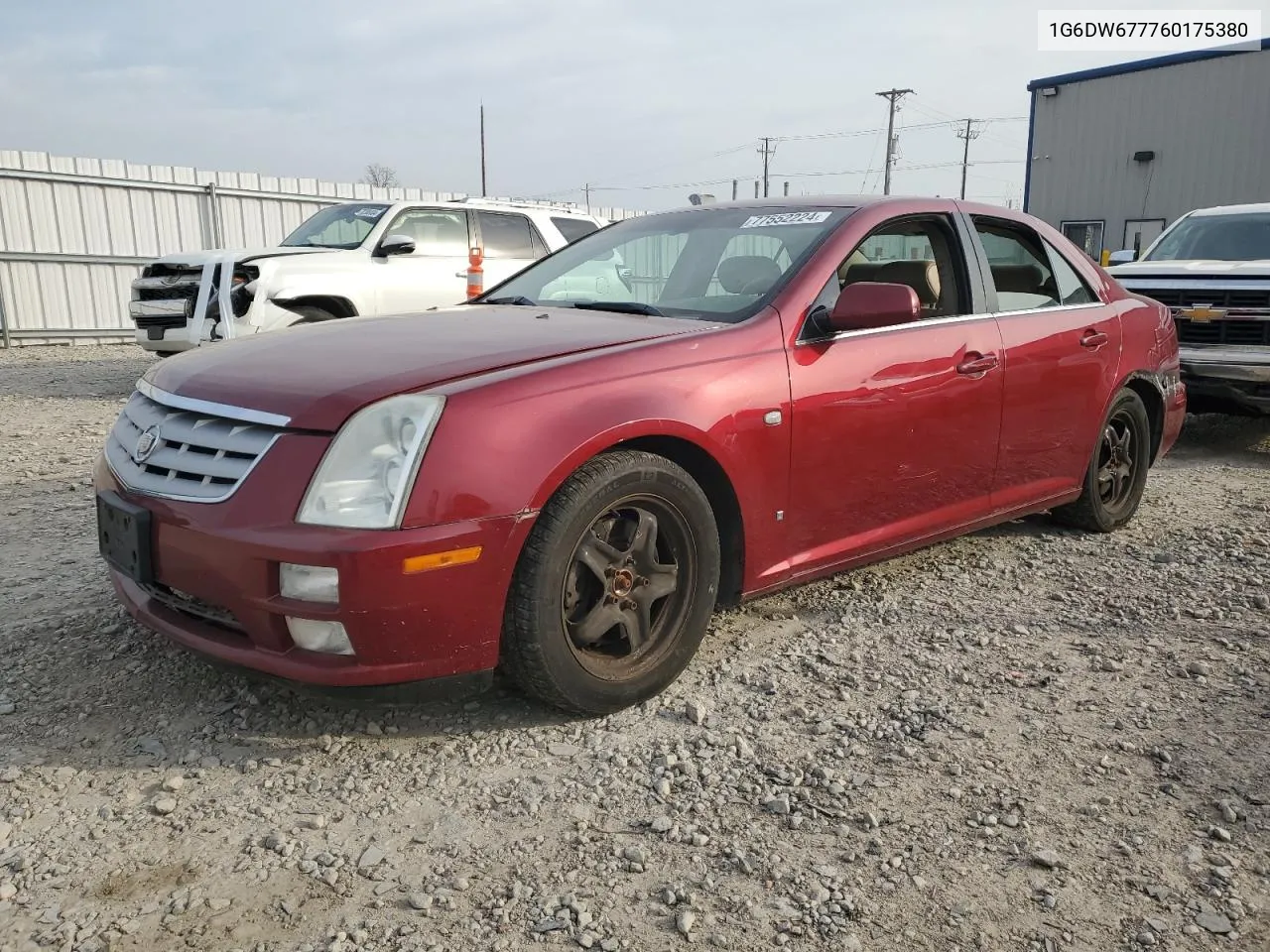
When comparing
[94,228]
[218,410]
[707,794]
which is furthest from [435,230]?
[94,228]

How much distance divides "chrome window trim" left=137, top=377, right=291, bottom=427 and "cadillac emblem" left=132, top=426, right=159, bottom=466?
89 millimetres

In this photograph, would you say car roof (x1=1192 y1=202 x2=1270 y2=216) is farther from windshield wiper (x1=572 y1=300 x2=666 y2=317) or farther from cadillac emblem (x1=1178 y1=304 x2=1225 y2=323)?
windshield wiper (x1=572 y1=300 x2=666 y2=317)


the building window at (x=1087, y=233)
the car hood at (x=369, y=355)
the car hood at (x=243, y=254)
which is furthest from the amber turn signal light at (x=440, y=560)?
the building window at (x=1087, y=233)

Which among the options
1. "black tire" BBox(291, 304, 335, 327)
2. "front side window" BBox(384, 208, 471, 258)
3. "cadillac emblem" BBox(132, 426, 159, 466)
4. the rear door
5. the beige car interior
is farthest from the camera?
"front side window" BBox(384, 208, 471, 258)

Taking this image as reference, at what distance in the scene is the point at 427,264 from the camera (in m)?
9.29

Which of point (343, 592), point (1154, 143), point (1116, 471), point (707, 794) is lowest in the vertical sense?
point (707, 794)

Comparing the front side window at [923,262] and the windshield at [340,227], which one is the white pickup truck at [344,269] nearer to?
the windshield at [340,227]

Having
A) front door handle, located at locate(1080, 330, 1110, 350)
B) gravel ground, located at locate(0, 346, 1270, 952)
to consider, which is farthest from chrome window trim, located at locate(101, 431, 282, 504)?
front door handle, located at locate(1080, 330, 1110, 350)

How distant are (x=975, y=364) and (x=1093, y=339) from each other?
1.01 meters

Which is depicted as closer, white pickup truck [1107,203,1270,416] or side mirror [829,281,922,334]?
side mirror [829,281,922,334]

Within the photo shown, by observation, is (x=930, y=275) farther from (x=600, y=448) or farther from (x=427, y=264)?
(x=427, y=264)

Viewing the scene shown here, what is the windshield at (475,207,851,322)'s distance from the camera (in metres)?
3.46

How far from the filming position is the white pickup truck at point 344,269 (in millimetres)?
8344

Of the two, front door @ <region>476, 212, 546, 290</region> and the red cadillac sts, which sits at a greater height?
front door @ <region>476, 212, 546, 290</region>
